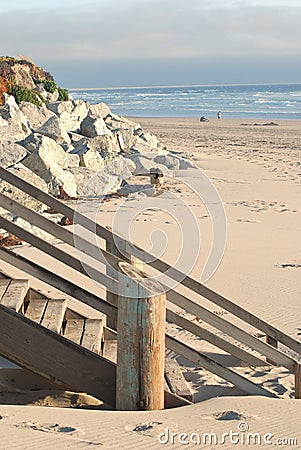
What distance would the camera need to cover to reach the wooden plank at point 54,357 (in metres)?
4.48

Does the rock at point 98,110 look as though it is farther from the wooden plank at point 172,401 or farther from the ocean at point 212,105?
the ocean at point 212,105

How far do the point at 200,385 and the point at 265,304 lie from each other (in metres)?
2.56

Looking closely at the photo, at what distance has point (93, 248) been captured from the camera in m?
4.87

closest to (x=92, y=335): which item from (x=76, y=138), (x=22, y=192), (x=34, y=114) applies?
(x=22, y=192)

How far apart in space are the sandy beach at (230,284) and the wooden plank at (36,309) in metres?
0.67

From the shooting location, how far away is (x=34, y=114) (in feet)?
63.8

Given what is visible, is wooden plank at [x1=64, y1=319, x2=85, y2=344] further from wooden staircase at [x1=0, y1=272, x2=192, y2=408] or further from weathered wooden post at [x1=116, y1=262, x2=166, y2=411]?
weathered wooden post at [x1=116, y1=262, x2=166, y2=411]

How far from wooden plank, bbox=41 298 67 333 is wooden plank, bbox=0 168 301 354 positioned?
0.73 metres

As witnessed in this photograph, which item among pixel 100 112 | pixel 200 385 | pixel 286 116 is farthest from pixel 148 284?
pixel 286 116

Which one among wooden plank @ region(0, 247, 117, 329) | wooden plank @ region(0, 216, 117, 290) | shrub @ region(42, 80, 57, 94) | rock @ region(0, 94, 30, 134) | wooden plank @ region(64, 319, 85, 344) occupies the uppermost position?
shrub @ region(42, 80, 57, 94)

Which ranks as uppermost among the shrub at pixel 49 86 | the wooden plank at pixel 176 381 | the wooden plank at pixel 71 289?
the shrub at pixel 49 86

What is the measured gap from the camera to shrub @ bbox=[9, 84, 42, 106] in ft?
69.3

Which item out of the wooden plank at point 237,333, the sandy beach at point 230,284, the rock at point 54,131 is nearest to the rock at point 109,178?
the sandy beach at point 230,284

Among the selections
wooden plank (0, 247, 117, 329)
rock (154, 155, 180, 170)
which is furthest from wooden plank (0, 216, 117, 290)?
rock (154, 155, 180, 170)
